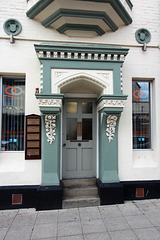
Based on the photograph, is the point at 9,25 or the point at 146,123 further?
the point at 146,123

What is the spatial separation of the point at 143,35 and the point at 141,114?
7.60 ft

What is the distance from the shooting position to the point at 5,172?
12.8ft

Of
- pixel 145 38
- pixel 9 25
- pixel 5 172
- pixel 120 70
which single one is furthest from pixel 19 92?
pixel 145 38

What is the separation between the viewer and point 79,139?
468 cm

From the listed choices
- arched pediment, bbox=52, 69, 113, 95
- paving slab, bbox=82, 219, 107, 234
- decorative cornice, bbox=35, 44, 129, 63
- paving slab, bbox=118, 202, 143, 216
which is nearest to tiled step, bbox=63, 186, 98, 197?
paving slab, bbox=118, 202, 143, 216

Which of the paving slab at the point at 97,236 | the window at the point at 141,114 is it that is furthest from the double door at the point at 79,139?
the paving slab at the point at 97,236

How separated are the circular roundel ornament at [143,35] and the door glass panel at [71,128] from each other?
3.05 metres

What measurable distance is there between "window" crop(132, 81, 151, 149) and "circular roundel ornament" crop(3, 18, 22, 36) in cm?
358

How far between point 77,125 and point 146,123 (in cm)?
212

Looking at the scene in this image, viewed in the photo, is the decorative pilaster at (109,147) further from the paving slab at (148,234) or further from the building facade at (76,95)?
the paving slab at (148,234)

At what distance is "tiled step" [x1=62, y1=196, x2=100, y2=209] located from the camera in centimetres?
379

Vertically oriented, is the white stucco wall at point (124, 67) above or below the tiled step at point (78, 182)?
above

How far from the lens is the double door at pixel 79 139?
4.61 m

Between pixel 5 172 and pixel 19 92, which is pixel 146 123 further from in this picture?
pixel 5 172
